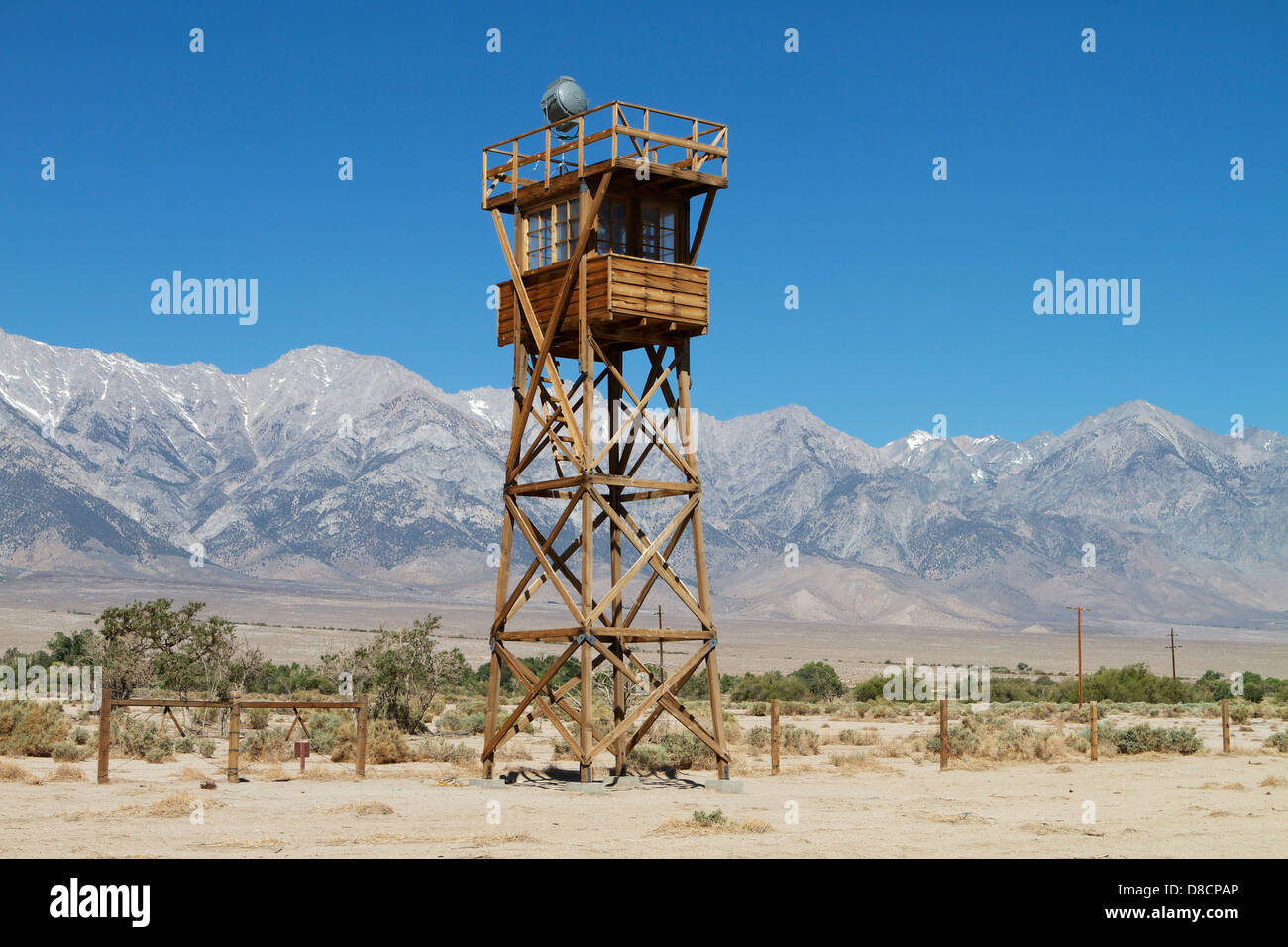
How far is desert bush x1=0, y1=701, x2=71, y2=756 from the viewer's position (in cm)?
2998

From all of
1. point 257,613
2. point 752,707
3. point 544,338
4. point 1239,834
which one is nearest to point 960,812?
point 1239,834

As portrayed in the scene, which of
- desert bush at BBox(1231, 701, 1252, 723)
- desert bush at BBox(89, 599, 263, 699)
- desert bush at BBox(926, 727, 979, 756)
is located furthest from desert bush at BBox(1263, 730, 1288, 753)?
desert bush at BBox(89, 599, 263, 699)

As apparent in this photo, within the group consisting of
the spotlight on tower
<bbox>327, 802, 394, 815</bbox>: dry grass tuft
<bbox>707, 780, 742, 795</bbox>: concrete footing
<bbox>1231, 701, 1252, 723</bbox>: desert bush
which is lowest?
<bbox>1231, 701, 1252, 723</bbox>: desert bush

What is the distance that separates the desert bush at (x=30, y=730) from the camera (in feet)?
98.4

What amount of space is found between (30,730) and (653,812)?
49.8ft

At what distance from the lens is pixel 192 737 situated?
32.9 metres

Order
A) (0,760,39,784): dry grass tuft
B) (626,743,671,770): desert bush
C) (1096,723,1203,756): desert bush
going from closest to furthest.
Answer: (0,760,39,784): dry grass tuft, (626,743,671,770): desert bush, (1096,723,1203,756): desert bush

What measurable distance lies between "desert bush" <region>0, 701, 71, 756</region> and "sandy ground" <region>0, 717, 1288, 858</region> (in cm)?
111

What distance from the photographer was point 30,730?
3073cm

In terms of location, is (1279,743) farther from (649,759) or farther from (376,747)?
(376,747)

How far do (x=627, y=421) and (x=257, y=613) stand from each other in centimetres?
13097

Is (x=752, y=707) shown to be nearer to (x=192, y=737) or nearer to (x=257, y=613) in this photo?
(x=192, y=737)

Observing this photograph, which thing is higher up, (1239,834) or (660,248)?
(660,248)

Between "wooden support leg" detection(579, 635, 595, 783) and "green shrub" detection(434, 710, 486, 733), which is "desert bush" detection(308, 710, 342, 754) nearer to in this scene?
"green shrub" detection(434, 710, 486, 733)
